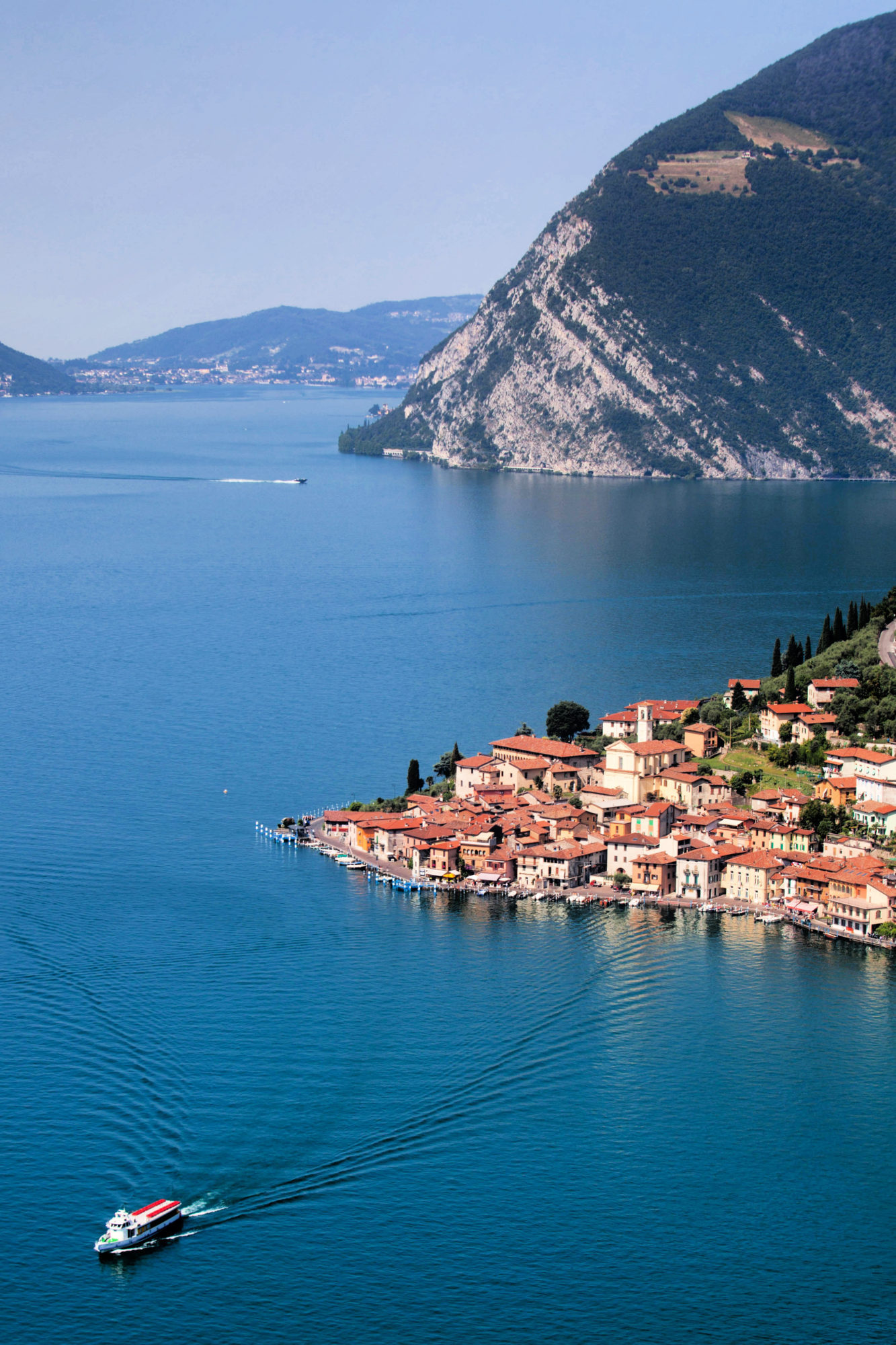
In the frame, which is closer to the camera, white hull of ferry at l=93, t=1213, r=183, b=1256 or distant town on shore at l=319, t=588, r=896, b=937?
white hull of ferry at l=93, t=1213, r=183, b=1256

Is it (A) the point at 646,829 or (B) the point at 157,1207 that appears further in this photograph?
(A) the point at 646,829

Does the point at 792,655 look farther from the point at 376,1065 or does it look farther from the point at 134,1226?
the point at 134,1226

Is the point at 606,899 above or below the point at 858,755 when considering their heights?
below

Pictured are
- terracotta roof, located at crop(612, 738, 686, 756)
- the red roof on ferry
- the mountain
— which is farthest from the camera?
the mountain

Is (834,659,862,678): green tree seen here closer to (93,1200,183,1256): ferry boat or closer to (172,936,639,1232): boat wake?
(172,936,639,1232): boat wake

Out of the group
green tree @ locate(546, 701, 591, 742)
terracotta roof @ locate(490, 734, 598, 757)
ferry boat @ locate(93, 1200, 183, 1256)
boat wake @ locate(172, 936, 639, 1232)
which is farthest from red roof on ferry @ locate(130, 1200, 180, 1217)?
green tree @ locate(546, 701, 591, 742)

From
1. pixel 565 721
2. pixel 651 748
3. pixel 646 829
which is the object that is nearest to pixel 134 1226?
pixel 646 829

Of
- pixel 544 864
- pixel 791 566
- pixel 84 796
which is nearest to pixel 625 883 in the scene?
A: pixel 544 864
